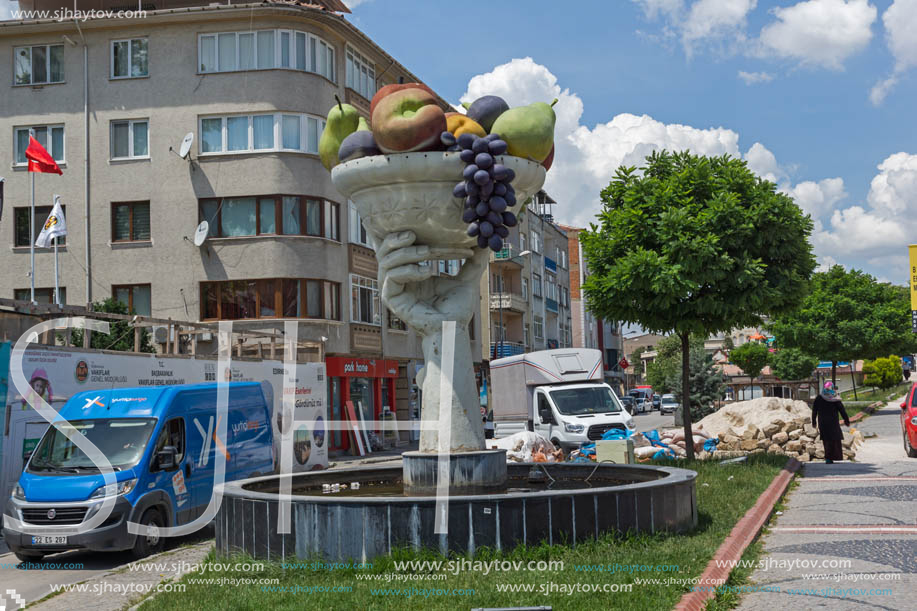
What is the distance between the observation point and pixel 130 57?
34.2 m

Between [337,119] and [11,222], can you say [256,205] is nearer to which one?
[11,222]

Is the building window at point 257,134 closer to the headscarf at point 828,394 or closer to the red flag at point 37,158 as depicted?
the red flag at point 37,158

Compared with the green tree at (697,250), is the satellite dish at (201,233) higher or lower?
higher

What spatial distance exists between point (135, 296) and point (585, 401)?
17617mm

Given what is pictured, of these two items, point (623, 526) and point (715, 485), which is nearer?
point (623, 526)

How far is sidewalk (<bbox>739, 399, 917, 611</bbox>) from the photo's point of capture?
278 inches

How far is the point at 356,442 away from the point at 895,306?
104 ft

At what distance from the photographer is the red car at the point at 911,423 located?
19.9m

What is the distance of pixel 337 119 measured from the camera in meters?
10.7

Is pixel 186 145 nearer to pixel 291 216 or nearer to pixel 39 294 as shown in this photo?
pixel 291 216

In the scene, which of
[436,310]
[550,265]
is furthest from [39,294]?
[550,265]

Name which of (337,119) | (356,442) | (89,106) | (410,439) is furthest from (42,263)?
(337,119)

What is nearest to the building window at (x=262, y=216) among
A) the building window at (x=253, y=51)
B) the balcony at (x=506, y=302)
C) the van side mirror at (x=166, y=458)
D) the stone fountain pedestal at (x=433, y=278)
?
the building window at (x=253, y=51)

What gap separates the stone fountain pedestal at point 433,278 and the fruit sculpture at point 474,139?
146 mm
